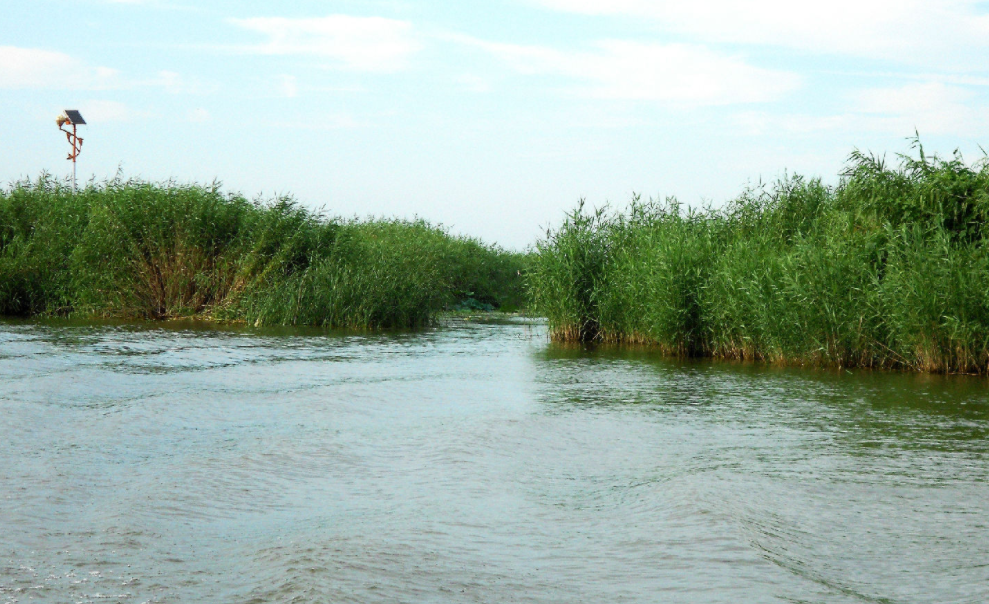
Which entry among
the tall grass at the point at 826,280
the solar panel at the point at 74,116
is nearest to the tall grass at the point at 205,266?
the tall grass at the point at 826,280

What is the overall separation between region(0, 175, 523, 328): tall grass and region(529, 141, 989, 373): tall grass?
5.59 meters

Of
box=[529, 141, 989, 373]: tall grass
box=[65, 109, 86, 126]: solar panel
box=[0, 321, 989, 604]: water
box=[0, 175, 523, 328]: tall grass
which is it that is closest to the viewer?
box=[0, 321, 989, 604]: water

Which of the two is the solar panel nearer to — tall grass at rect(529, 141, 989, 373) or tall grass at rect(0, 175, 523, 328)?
tall grass at rect(0, 175, 523, 328)

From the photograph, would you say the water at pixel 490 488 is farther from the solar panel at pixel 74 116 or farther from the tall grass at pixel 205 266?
the solar panel at pixel 74 116

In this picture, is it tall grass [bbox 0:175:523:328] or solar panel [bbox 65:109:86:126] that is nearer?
tall grass [bbox 0:175:523:328]

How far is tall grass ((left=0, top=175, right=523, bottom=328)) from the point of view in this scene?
65.4 ft

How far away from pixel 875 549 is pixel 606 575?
54.7 inches

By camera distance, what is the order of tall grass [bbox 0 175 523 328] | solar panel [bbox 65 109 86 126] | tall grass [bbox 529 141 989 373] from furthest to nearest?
solar panel [bbox 65 109 86 126] < tall grass [bbox 0 175 523 328] < tall grass [bbox 529 141 989 373]

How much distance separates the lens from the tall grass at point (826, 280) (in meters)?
11.2

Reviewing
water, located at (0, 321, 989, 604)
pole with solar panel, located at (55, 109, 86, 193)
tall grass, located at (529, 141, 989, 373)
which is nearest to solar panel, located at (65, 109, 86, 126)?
pole with solar panel, located at (55, 109, 86, 193)

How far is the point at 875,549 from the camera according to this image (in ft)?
14.7

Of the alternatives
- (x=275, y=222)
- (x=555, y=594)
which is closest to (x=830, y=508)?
(x=555, y=594)

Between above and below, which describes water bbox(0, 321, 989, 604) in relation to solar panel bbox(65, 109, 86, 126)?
below

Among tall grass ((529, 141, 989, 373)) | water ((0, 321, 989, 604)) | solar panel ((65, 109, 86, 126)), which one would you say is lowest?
water ((0, 321, 989, 604))
